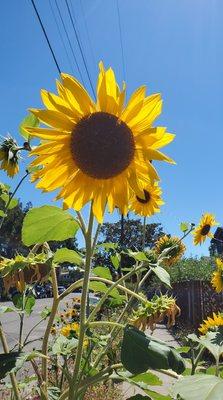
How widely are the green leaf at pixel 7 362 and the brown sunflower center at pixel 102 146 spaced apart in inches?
21.5

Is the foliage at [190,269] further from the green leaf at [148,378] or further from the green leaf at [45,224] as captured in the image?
the green leaf at [45,224]

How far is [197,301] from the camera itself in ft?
47.8

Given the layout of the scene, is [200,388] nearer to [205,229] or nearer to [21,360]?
[21,360]

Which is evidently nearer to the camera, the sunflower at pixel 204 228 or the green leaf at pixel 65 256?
the green leaf at pixel 65 256

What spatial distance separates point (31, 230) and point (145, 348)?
46 cm

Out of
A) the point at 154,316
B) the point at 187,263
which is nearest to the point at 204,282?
the point at 187,263

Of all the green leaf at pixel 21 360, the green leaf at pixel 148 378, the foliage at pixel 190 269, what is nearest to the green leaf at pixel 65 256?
the green leaf at pixel 21 360

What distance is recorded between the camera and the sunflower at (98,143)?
1.42m

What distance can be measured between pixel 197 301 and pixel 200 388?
1395 centimetres

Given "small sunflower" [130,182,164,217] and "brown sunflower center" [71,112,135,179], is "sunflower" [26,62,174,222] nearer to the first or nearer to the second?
"brown sunflower center" [71,112,135,179]

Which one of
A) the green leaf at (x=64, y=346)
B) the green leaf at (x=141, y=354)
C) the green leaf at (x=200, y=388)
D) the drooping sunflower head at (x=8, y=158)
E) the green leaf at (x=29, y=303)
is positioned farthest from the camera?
the green leaf at (x=29, y=303)

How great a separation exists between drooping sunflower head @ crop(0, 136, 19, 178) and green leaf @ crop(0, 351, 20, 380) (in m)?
0.91

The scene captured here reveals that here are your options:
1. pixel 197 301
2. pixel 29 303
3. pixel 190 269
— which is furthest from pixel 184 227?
pixel 190 269

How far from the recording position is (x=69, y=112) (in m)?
1.46
